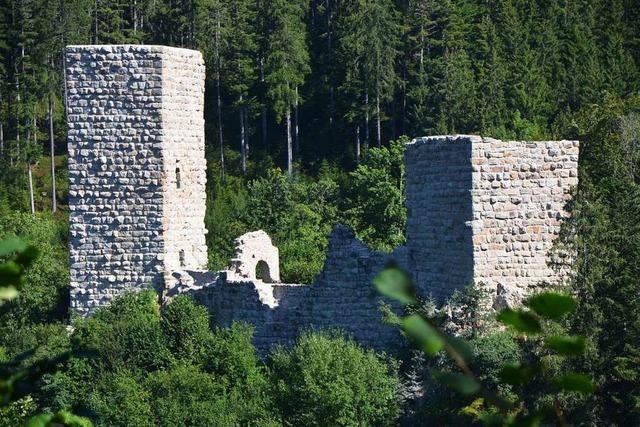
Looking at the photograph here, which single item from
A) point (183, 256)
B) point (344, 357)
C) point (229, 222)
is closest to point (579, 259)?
point (344, 357)

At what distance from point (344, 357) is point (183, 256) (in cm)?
416

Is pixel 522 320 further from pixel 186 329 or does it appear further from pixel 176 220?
pixel 176 220

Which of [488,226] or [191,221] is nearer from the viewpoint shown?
[488,226]

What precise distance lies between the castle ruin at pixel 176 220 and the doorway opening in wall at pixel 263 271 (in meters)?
0.03

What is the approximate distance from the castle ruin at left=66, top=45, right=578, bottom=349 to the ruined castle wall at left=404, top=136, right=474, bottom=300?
0.02 m

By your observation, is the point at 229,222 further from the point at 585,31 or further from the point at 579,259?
the point at 579,259

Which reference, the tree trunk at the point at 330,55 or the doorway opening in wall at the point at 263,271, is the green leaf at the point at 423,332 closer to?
the doorway opening in wall at the point at 263,271

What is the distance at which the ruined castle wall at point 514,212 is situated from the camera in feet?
50.1

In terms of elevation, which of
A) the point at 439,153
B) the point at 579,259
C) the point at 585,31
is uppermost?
the point at 585,31

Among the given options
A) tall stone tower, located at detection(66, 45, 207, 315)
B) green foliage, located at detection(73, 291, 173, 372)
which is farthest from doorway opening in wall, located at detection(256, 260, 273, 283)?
green foliage, located at detection(73, 291, 173, 372)

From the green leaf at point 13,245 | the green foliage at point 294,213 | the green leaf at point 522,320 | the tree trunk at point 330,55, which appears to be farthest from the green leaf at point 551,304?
the tree trunk at point 330,55

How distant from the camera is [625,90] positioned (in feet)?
119

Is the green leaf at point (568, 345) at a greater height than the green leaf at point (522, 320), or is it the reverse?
the green leaf at point (522, 320)

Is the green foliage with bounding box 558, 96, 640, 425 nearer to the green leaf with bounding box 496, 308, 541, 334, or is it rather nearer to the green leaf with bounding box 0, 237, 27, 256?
the green leaf with bounding box 496, 308, 541, 334
